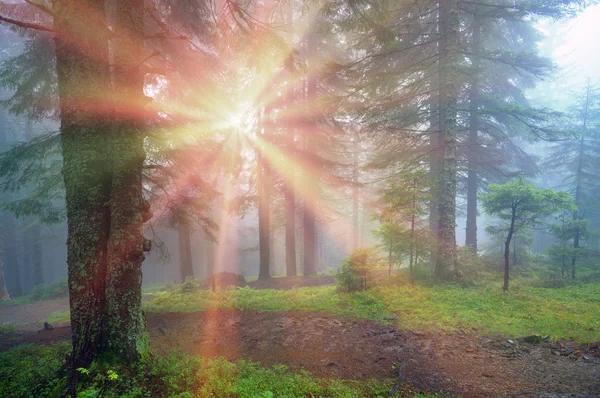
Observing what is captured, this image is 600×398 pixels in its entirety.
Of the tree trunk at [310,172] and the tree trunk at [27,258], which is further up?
the tree trunk at [310,172]

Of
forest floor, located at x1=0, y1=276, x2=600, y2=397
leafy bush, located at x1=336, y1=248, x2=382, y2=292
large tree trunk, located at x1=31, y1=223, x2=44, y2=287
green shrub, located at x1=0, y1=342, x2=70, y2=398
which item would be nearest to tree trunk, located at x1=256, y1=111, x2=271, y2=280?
leafy bush, located at x1=336, y1=248, x2=382, y2=292

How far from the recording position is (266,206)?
17.5 m

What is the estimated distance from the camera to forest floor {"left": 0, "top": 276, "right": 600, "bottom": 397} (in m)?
4.69

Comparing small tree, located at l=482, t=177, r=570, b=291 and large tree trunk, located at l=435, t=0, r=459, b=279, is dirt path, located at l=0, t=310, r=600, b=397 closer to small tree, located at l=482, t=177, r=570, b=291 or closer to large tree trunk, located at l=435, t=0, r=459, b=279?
small tree, located at l=482, t=177, r=570, b=291

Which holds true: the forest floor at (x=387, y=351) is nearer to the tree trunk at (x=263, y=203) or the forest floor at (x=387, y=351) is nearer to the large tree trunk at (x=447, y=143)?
the large tree trunk at (x=447, y=143)

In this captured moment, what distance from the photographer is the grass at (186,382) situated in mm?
3531

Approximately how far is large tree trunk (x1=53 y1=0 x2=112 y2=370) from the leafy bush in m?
7.99

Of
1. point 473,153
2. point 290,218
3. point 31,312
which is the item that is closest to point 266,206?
point 290,218

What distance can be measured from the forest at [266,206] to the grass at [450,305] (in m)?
0.09

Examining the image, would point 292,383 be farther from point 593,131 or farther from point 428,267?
point 593,131

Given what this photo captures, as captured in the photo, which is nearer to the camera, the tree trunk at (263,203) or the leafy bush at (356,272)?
the leafy bush at (356,272)

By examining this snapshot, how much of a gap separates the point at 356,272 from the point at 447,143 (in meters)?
6.72

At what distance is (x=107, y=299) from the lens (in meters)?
Answer: 4.24

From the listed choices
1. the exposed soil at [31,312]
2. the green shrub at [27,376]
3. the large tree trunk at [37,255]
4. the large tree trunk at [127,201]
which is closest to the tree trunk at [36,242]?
the large tree trunk at [37,255]
